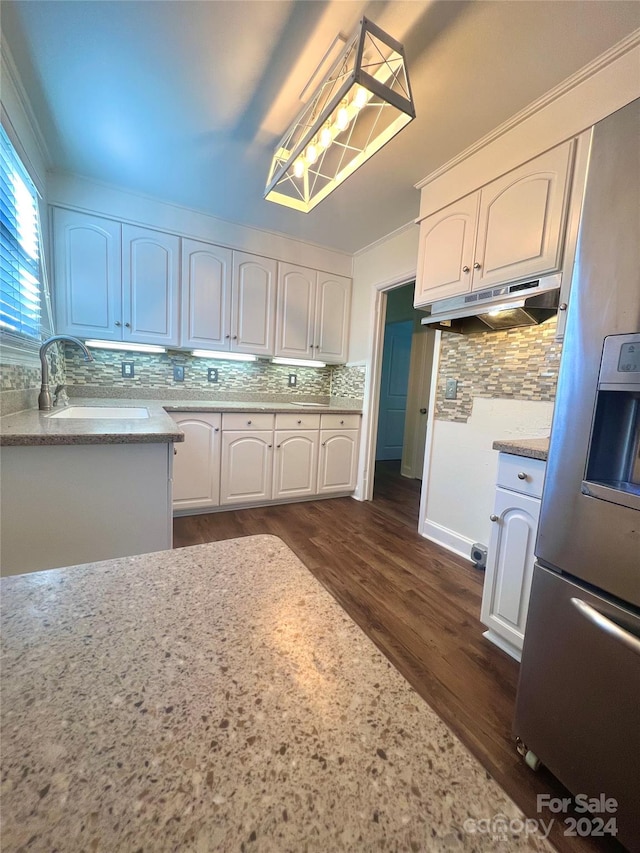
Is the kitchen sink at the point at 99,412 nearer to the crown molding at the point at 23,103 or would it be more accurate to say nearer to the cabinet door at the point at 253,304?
the cabinet door at the point at 253,304

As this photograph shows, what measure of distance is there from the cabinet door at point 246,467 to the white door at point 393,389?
2.62 metres

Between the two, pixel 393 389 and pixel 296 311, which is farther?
pixel 393 389

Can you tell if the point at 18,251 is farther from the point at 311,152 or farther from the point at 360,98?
the point at 360,98

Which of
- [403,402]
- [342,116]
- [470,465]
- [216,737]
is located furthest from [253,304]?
[403,402]

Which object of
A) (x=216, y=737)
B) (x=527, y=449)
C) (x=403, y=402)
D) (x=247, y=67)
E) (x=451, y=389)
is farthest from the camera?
(x=403, y=402)

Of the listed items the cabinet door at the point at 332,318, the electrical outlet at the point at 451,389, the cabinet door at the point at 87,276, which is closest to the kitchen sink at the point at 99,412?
the cabinet door at the point at 87,276

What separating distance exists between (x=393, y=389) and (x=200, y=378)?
310 centimetres

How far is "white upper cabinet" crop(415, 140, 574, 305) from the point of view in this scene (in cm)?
153

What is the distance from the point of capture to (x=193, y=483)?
268cm

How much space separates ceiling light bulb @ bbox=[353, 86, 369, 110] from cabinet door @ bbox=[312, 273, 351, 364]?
1.96 meters

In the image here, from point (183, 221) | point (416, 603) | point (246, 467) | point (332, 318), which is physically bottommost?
point (416, 603)

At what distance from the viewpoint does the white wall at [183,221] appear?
2.37 meters

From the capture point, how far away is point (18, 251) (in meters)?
1.68

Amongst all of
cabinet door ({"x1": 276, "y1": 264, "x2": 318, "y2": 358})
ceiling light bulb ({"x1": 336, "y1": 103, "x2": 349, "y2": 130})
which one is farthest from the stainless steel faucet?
cabinet door ({"x1": 276, "y1": 264, "x2": 318, "y2": 358})
